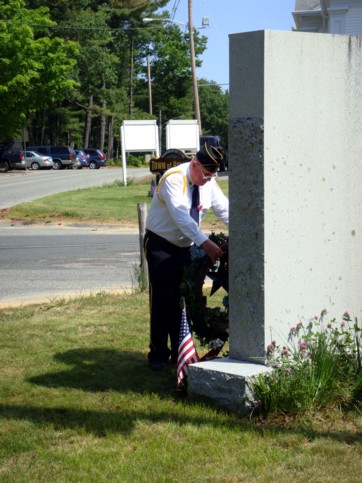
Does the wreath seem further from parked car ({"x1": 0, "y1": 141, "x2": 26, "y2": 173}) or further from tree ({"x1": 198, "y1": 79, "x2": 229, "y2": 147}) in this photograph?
tree ({"x1": 198, "y1": 79, "x2": 229, "y2": 147})

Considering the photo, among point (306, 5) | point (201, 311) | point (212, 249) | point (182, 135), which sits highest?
point (306, 5)

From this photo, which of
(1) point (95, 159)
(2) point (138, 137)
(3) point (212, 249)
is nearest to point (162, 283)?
(3) point (212, 249)

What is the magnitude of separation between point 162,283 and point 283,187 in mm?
1477

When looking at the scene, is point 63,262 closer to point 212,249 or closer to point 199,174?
point 199,174

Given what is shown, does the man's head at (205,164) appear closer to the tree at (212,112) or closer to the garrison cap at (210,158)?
the garrison cap at (210,158)

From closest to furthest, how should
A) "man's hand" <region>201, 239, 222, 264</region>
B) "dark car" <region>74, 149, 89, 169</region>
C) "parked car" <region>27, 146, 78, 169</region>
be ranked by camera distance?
"man's hand" <region>201, 239, 222, 264</region>
"parked car" <region>27, 146, 78, 169</region>
"dark car" <region>74, 149, 89, 169</region>

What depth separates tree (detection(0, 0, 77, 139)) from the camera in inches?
1854

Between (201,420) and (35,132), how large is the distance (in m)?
79.6

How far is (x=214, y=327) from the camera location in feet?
19.2

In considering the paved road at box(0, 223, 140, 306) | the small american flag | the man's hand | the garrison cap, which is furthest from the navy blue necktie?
the paved road at box(0, 223, 140, 306)

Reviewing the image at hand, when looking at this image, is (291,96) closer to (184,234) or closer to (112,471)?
(184,234)

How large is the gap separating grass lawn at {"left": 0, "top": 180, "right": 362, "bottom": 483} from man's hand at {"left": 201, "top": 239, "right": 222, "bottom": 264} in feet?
3.32

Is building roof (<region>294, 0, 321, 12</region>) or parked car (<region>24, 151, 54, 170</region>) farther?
parked car (<region>24, 151, 54, 170</region>)

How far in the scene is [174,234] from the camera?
20.2ft
